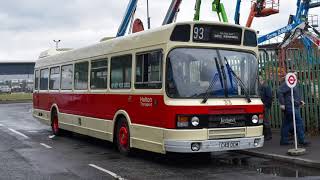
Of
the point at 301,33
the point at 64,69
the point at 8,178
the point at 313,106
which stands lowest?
the point at 8,178

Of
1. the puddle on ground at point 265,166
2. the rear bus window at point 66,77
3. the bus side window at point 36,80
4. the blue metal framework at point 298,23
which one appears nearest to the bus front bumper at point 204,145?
the puddle on ground at point 265,166

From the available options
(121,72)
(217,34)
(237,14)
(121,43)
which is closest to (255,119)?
(217,34)

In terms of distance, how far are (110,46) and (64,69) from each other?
3928 millimetres

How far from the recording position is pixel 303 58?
47.8 feet

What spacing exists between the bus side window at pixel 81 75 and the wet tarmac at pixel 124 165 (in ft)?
5.54

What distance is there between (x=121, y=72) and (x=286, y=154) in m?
4.05

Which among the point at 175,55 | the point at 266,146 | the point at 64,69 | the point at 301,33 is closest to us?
the point at 175,55

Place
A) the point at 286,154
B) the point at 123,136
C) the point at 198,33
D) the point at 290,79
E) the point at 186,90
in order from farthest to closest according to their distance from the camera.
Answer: the point at 123,136, the point at 290,79, the point at 286,154, the point at 198,33, the point at 186,90

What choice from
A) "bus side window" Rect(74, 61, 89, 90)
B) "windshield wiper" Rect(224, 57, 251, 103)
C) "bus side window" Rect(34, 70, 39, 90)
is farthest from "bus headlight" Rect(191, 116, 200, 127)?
"bus side window" Rect(34, 70, 39, 90)

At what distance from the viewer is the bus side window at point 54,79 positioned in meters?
16.9

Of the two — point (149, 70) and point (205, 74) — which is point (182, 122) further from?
point (149, 70)

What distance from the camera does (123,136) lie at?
39.1ft

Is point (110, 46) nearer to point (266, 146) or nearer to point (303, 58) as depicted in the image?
point (266, 146)

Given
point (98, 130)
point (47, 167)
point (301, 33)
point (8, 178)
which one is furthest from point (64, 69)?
→ point (301, 33)
